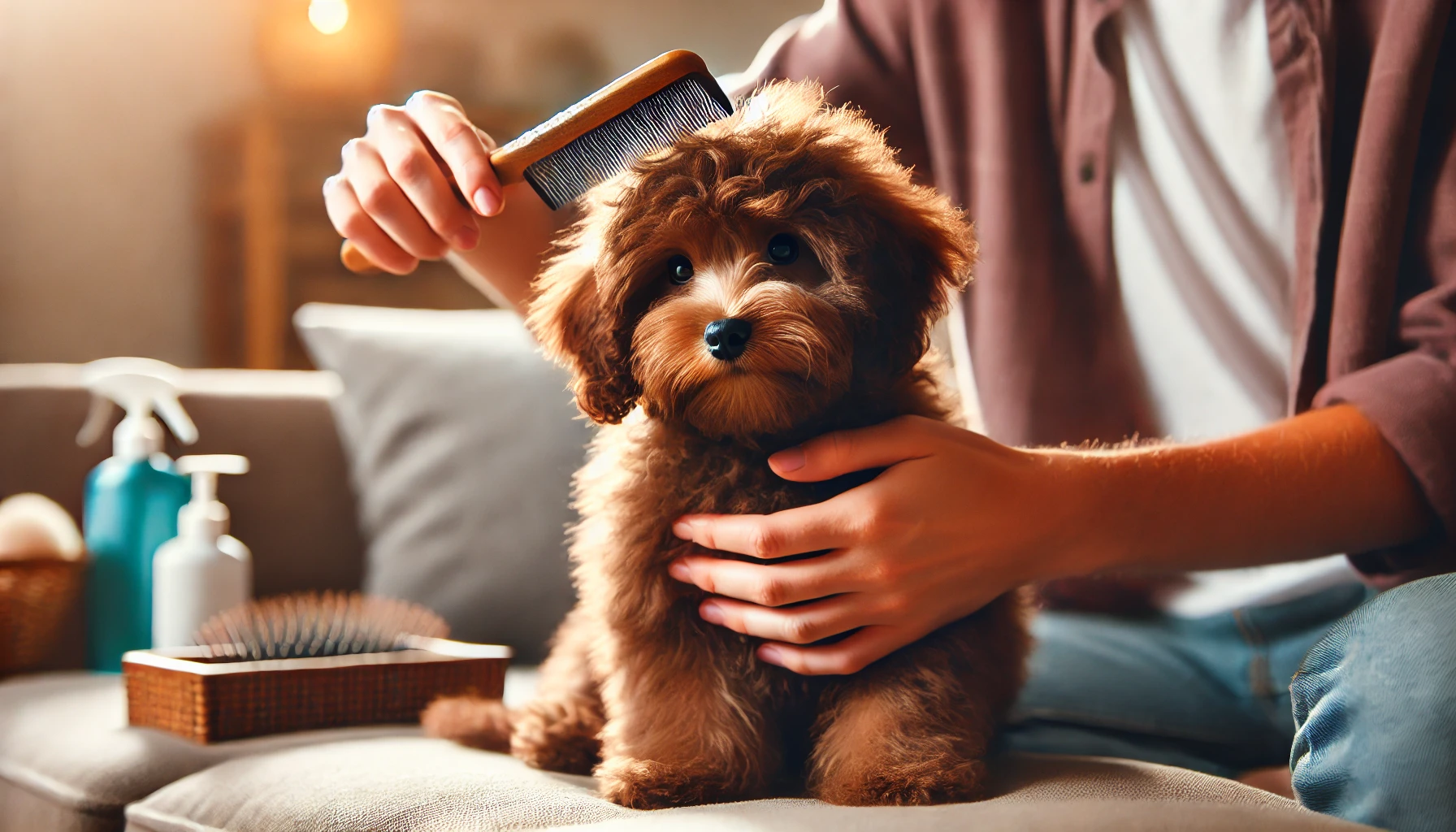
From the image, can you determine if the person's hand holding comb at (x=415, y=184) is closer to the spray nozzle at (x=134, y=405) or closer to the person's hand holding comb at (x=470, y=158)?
the person's hand holding comb at (x=470, y=158)

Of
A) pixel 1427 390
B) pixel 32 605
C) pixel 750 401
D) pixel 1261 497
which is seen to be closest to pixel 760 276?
pixel 750 401

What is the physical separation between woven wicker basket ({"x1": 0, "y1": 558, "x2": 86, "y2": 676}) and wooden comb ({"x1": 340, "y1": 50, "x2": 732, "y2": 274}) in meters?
1.48

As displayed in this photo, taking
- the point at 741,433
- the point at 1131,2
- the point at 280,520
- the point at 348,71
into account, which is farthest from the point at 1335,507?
the point at 348,71

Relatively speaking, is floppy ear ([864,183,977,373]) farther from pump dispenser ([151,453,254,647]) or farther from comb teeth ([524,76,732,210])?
pump dispenser ([151,453,254,647])

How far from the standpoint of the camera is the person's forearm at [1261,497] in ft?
4.78

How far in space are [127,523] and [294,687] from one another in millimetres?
749

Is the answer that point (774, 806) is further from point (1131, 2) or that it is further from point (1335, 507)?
point (1131, 2)

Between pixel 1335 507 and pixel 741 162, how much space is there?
992 millimetres

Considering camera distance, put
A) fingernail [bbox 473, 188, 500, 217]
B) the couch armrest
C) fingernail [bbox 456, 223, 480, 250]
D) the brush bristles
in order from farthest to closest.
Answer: the couch armrest, the brush bristles, fingernail [bbox 456, 223, 480, 250], fingernail [bbox 473, 188, 500, 217]

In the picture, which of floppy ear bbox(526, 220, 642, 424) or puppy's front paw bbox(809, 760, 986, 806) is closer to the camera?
puppy's front paw bbox(809, 760, 986, 806)

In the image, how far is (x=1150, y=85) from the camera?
2.14 m

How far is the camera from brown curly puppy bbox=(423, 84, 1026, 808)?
1215 millimetres

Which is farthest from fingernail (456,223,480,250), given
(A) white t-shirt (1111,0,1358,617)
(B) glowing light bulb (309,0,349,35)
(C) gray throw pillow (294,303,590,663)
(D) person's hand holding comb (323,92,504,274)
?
(B) glowing light bulb (309,0,349,35)

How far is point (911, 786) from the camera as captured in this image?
1.18 metres
